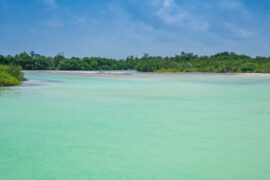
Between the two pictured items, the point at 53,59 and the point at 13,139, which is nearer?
the point at 13,139

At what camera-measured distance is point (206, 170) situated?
3760 mm

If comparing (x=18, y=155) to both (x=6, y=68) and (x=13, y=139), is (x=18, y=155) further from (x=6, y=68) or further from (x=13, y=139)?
(x=6, y=68)

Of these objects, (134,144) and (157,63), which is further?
(157,63)

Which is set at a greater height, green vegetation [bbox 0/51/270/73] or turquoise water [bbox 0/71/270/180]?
green vegetation [bbox 0/51/270/73]

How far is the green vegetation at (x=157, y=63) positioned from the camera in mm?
41769

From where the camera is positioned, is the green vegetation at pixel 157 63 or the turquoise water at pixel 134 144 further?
the green vegetation at pixel 157 63

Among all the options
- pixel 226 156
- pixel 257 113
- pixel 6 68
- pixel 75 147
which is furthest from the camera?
pixel 6 68

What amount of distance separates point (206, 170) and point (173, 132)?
6.25 ft

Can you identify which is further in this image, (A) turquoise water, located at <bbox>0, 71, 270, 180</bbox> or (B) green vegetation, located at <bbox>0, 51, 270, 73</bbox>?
(B) green vegetation, located at <bbox>0, 51, 270, 73</bbox>

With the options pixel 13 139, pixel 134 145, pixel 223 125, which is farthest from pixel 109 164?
pixel 223 125

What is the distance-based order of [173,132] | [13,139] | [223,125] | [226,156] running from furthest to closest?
1. [223,125]
2. [173,132]
3. [13,139]
4. [226,156]

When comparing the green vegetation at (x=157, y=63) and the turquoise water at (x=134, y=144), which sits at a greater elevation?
the green vegetation at (x=157, y=63)

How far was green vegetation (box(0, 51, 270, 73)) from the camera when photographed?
41.8m

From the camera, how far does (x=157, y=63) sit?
49.8m
